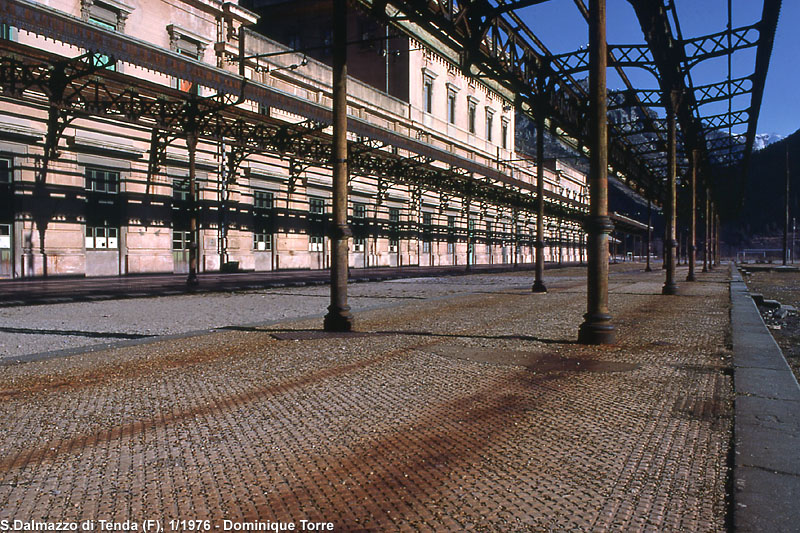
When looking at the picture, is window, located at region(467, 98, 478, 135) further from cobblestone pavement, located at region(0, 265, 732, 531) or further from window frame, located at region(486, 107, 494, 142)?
cobblestone pavement, located at region(0, 265, 732, 531)

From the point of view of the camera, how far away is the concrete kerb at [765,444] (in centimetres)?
204

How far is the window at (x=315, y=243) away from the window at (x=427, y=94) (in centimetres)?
1657

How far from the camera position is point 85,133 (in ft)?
67.3

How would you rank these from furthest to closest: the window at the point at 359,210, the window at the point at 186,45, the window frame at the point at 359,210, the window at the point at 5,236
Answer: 1. the window at the point at 359,210
2. the window frame at the point at 359,210
3. the window at the point at 186,45
4. the window at the point at 5,236

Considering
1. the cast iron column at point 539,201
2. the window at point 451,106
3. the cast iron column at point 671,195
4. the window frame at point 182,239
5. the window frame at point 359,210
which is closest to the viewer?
the cast iron column at point 671,195

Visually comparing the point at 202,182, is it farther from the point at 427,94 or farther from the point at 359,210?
the point at 427,94

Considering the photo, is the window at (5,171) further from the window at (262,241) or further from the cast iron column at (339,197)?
the cast iron column at (339,197)

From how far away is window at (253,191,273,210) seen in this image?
2741cm


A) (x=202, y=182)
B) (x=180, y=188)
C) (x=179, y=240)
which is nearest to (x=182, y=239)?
(x=179, y=240)

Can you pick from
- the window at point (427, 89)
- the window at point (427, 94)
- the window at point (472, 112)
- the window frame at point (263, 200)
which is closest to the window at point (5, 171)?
the window frame at point (263, 200)

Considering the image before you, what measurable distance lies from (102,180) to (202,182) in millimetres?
4265

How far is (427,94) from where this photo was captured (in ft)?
141

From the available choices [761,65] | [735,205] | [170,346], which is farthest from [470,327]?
[735,205]


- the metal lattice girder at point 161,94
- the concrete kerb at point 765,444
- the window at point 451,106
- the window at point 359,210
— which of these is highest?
the window at point 451,106
